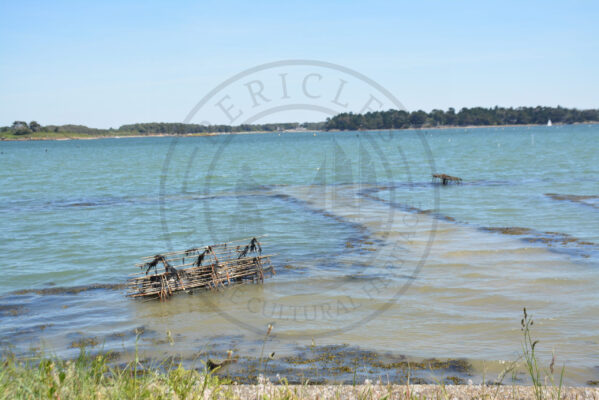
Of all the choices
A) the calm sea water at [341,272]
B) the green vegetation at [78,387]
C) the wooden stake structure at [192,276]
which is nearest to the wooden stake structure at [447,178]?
the calm sea water at [341,272]

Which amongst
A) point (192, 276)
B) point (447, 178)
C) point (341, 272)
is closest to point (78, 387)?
point (192, 276)

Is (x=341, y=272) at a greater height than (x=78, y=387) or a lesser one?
lesser

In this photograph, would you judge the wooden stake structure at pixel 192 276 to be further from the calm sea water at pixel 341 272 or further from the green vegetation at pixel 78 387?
the green vegetation at pixel 78 387

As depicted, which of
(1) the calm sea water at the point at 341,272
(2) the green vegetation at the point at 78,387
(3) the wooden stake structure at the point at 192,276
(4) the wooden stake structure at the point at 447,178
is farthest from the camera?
(4) the wooden stake structure at the point at 447,178

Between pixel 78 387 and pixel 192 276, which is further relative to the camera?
pixel 192 276

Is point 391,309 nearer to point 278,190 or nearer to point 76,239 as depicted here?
point 76,239

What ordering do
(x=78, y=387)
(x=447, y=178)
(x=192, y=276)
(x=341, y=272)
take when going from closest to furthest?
1. (x=78, y=387)
2. (x=192, y=276)
3. (x=341, y=272)
4. (x=447, y=178)

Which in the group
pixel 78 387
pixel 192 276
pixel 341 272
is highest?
pixel 78 387

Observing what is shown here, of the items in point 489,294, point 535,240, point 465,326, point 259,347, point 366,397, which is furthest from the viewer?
point 535,240

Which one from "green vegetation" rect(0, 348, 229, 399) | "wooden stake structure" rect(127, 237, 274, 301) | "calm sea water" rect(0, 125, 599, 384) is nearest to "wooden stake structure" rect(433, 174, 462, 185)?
"calm sea water" rect(0, 125, 599, 384)

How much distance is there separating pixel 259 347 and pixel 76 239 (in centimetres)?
1489

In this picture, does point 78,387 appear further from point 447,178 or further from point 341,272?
point 447,178

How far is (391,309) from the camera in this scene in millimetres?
12492

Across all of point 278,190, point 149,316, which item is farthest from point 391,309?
point 278,190
